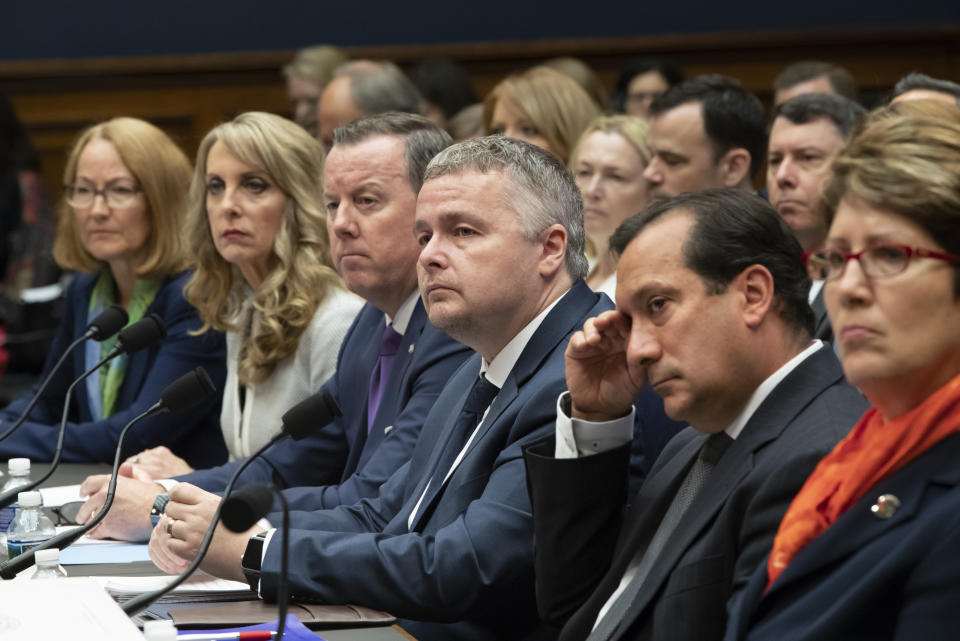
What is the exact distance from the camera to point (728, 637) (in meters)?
1.62

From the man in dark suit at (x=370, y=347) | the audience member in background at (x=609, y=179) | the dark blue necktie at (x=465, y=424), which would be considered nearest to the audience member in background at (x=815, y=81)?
the audience member in background at (x=609, y=179)

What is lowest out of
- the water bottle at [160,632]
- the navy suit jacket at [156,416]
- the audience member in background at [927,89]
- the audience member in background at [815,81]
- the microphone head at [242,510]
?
the navy suit jacket at [156,416]

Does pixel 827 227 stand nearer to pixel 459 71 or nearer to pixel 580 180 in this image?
pixel 580 180

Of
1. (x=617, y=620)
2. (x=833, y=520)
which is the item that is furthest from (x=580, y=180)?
(x=833, y=520)

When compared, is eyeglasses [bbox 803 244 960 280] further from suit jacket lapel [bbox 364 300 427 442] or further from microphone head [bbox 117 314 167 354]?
microphone head [bbox 117 314 167 354]

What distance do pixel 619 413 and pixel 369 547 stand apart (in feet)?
1.58

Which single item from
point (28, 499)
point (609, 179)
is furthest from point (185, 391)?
point (609, 179)

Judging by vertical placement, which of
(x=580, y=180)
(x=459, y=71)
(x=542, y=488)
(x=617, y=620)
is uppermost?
(x=459, y=71)

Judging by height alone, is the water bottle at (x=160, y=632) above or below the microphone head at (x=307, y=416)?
below

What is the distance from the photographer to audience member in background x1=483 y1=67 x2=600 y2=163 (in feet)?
16.0

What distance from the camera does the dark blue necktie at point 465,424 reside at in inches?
94.5

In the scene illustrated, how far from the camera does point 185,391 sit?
8.43 ft

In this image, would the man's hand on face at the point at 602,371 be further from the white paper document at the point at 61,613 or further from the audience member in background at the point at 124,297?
the audience member in background at the point at 124,297

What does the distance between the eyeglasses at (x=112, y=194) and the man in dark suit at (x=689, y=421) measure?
2.42m
